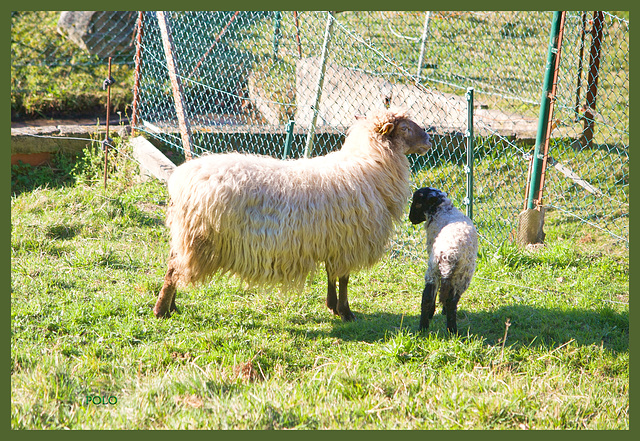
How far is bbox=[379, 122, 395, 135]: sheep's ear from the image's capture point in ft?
13.3

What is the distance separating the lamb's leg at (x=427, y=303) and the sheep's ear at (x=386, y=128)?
117cm

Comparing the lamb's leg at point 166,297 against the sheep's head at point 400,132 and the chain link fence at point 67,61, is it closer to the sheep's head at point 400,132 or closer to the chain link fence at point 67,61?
the sheep's head at point 400,132

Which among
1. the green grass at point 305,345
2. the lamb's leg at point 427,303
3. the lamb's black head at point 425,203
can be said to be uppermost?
the lamb's black head at point 425,203

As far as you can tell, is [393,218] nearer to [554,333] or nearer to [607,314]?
[554,333]

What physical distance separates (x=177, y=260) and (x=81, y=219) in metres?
2.30

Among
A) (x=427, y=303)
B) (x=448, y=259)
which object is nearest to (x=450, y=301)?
(x=427, y=303)

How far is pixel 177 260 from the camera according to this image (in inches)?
150

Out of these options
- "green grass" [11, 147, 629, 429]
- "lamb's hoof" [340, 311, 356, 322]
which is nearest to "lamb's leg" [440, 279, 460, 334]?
"green grass" [11, 147, 629, 429]

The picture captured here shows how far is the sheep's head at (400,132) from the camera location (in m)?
4.12

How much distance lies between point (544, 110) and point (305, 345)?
320 centimetres

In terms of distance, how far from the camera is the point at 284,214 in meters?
3.67

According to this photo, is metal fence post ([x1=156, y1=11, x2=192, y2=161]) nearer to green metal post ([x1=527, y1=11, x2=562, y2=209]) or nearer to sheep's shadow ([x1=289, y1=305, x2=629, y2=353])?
sheep's shadow ([x1=289, y1=305, x2=629, y2=353])

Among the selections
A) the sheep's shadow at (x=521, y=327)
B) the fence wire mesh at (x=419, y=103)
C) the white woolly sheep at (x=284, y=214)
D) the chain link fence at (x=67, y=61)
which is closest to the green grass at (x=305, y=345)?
the sheep's shadow at (x=521, y=327)

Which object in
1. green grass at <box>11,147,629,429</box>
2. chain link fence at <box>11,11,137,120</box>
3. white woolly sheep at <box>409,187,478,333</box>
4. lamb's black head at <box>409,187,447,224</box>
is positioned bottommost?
green grass at <box>11,147,629,429</box>
